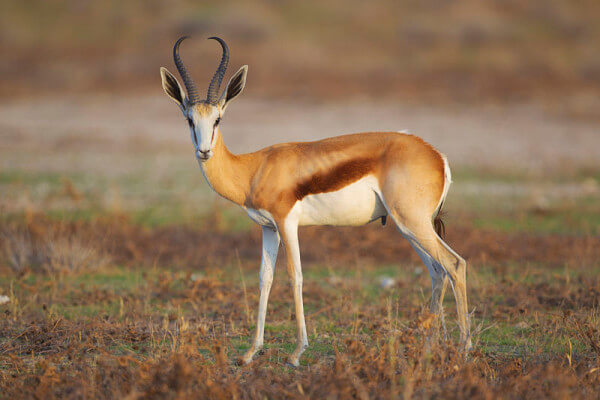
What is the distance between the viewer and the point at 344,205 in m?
6.53

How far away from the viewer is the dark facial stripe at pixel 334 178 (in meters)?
6.52

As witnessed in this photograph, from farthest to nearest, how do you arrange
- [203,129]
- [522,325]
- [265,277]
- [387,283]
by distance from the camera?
1. [387,283]
2. [522,325]
3. [265,277]
4. [203,129]

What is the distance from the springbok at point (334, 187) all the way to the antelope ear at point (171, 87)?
18cm

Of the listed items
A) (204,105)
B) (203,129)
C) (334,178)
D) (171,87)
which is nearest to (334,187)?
(334,178)

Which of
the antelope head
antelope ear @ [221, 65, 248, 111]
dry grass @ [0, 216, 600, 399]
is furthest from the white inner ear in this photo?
dry grass @ [0, 216, 600, 399]

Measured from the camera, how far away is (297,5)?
6625cm

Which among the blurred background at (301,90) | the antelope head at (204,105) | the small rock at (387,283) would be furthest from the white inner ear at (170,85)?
the blurred background at (301,90)

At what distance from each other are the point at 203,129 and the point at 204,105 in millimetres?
288

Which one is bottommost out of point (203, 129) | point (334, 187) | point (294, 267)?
point (294, 267)

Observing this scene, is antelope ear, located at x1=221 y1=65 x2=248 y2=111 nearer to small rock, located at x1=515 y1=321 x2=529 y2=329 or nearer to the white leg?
the white leg

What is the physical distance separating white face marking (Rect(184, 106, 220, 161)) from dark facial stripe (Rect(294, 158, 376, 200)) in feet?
3.25

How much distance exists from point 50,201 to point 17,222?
2853 millimetres

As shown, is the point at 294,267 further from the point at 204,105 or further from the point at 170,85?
the point at 170,85

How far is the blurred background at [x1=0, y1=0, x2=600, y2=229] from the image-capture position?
19125mm
